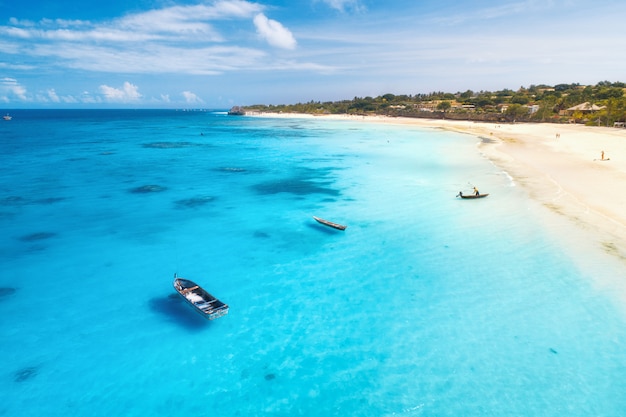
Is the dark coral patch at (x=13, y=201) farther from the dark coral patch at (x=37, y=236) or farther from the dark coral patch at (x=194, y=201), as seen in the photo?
the dark coral patch at (x=194, y=201)

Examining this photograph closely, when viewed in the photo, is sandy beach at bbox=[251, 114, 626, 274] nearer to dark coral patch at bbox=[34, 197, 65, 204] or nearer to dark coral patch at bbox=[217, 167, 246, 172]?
dark coral patch at bbox=[217, 167, 246, 172]

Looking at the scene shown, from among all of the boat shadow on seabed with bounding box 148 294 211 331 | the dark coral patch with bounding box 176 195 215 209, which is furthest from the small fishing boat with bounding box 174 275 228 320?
the dark coral patch with bounding box 176 195 215 209

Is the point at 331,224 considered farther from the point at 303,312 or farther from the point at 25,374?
the point at 25,374

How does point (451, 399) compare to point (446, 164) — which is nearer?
point (451, 399)

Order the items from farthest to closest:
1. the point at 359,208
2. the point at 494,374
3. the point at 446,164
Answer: the point at 446,164, the point at 359,208, the point at 494,374

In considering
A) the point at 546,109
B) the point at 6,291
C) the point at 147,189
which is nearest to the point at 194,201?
the point at 147,189

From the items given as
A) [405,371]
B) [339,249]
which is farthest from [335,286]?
[405,371]

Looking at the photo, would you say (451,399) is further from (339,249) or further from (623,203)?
(623,203)
